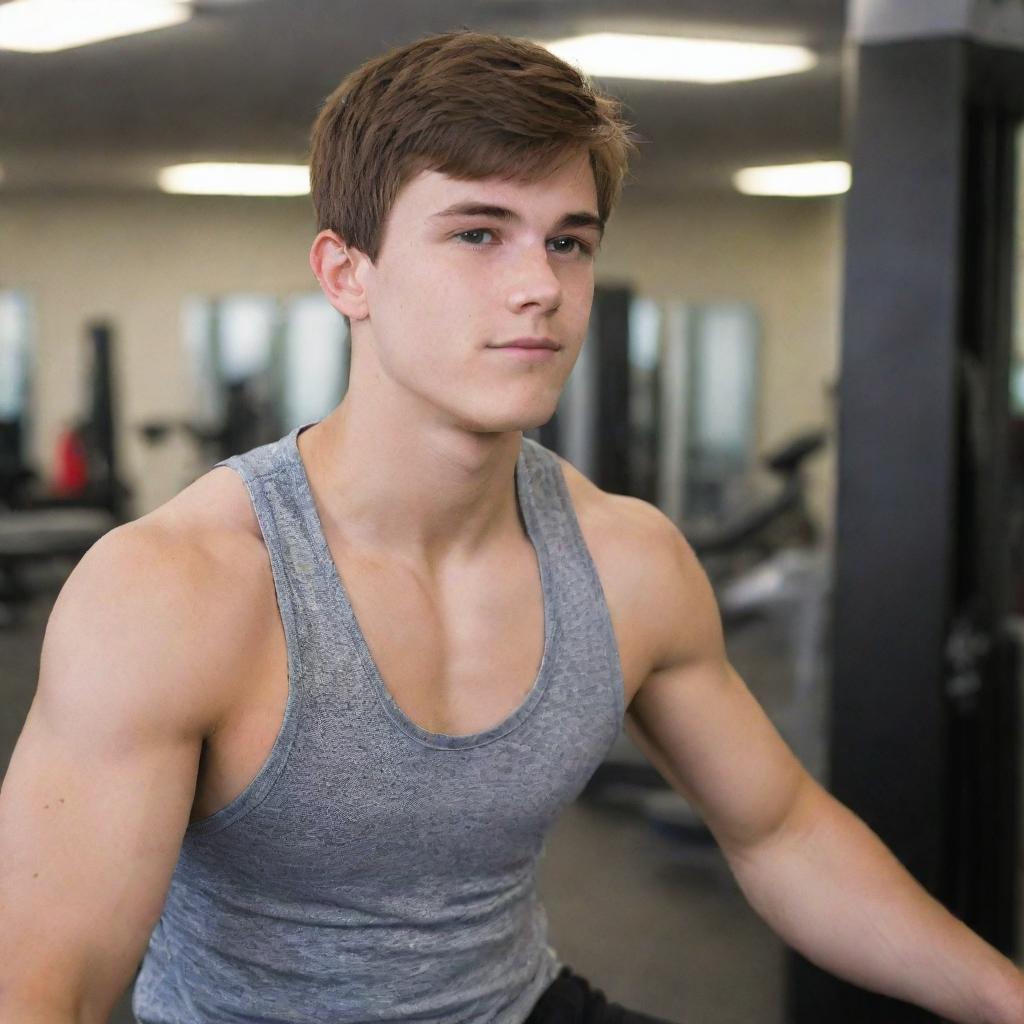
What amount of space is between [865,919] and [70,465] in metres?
1.88

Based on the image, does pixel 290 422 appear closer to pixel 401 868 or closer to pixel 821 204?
pixel 821 204

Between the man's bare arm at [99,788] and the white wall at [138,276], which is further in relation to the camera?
the white wall at [138,276]

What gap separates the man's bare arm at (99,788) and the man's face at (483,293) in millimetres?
246

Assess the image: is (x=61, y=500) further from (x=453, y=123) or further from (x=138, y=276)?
(x=453, y=123)

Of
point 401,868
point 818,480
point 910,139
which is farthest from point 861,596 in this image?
point 818,480

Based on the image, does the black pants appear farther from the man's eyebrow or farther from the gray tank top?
the man's eyebrow

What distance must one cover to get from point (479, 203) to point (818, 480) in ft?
14.9

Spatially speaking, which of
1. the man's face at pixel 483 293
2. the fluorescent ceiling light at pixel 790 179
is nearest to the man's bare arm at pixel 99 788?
the man's face at pixel 483 293

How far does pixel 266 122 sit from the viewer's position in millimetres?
2559

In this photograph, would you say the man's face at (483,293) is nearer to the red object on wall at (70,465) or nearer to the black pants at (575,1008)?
the black pants at (575,1008)

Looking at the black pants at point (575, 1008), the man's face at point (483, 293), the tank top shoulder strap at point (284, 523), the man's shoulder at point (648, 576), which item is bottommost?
the black pants at point (575, 1008)

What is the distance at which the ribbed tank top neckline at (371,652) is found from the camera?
0.94 m

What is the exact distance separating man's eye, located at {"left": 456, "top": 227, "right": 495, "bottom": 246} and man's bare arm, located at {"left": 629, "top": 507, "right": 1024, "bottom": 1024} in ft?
1.08

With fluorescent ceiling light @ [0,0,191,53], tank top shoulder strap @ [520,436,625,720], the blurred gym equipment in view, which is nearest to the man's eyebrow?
tank top shoulder strap @ [520,436,625,720]
